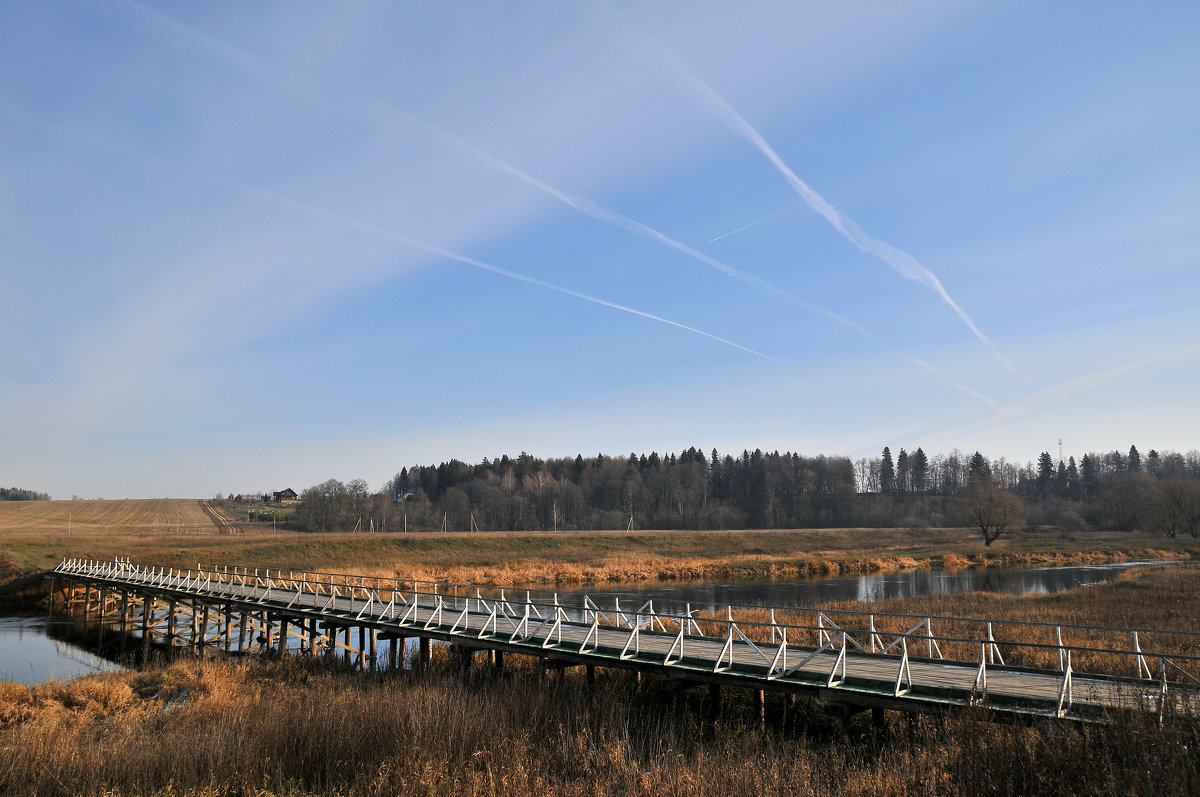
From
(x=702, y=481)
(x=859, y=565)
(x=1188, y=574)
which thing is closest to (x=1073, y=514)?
(x=702, y=481)

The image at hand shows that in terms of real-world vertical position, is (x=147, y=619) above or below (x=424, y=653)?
below

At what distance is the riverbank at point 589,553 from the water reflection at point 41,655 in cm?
1831

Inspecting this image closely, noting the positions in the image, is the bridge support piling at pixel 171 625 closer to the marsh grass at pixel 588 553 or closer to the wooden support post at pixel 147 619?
the wooden support post at pixel 147 619

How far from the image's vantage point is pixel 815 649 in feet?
53.4

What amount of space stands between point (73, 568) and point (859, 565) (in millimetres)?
59389

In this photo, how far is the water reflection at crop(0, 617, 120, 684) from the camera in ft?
83.6

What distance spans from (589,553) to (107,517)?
293 ft

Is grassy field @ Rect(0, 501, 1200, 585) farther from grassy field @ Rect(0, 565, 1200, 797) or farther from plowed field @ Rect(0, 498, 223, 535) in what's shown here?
grassy field @ Rect(0, 565, 1200, 797)

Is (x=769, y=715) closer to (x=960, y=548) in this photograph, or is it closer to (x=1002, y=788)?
(x=1002, y=788)

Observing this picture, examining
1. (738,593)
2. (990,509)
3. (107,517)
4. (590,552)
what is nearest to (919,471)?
(990,509)

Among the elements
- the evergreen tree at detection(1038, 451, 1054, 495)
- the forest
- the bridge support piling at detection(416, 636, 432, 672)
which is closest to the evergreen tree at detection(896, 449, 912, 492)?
the forest

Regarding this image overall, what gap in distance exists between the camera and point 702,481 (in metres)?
150

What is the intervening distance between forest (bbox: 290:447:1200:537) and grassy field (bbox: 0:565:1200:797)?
312 feet

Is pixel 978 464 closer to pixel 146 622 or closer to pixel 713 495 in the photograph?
pixel 713 495
